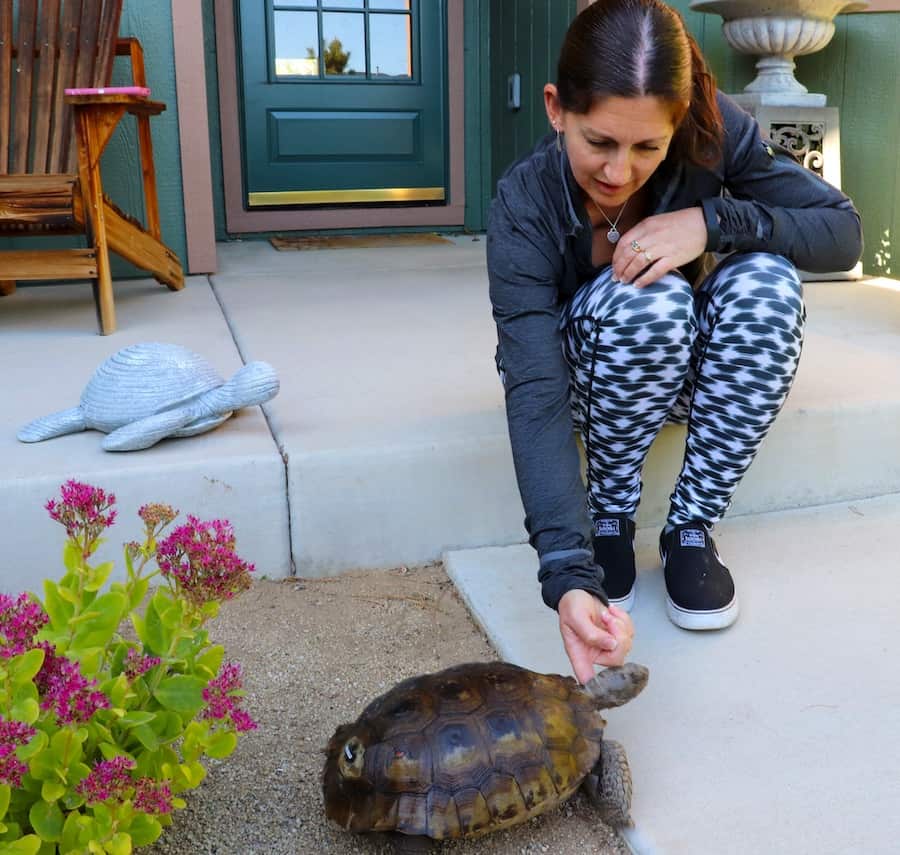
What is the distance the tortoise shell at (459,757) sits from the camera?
1.21 meters

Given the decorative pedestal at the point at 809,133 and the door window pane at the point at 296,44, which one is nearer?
the decorative pedestal at the point at 809,133

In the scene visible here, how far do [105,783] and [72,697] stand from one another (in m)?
0.09

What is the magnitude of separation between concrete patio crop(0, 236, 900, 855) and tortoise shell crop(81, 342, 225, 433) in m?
0.07

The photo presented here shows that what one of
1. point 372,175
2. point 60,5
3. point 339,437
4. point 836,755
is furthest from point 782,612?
point 372,175

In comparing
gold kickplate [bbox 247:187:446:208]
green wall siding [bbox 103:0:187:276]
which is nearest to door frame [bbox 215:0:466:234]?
gold kickplate [bbox 247:187:446:208]

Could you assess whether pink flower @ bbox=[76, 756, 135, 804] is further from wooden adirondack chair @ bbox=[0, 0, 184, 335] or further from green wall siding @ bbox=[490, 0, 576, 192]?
green wall siding @ bbox=[490, 0, 576, 192]

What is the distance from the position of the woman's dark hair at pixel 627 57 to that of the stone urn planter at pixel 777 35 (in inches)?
105

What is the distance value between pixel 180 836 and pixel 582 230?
1.07 meters

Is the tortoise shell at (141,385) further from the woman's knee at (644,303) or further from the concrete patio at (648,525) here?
the woman's knee at (644,303)

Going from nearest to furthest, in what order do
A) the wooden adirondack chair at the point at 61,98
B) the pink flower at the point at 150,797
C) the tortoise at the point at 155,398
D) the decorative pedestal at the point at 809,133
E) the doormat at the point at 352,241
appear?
1. the pink flower at the point at 150,797
2. the tortoise at the point at 155,398
3. the wooden adirondack chair at the point at 61,98
4. the decorative pedestal at the point at 809,133
5. the doormat at the point at 352,241

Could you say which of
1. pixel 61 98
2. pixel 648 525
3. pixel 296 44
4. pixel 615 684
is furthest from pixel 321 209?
pixel 615 684

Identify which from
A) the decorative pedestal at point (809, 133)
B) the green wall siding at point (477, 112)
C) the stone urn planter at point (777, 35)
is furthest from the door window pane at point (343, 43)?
the decorative pedestal at point (809, 133)

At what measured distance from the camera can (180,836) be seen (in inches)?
51.0

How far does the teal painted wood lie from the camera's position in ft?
13.1
